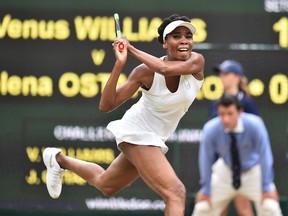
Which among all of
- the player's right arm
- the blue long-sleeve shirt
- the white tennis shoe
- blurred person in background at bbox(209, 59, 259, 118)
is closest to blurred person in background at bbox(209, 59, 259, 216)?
blurred person in background at bbox(209, 59, 259, 118)

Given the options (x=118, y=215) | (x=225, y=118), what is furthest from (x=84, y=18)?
(x=225, y=118)

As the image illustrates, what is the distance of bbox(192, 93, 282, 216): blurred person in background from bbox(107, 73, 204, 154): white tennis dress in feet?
4.00

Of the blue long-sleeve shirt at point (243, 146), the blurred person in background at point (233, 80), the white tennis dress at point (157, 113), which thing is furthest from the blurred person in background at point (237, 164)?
the white tennis dress at point (157, 113)

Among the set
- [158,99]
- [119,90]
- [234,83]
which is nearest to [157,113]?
[158,99]

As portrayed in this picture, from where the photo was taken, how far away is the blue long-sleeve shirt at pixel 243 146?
745 cm

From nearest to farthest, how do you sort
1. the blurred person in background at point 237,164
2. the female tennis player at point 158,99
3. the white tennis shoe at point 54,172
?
the blurred person in background at point 237,164, the female tennis player at point 158,99, the white tennis shoe at point 54,172

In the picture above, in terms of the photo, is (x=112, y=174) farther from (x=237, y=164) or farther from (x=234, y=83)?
(x=234, y=83)

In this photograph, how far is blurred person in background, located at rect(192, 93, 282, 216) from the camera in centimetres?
743

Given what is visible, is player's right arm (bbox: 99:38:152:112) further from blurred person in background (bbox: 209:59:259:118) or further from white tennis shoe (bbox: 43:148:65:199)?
blurred person in background (bbox: 209:59:259:118)

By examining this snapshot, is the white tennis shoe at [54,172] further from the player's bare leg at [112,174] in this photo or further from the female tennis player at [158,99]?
the female tennis player at [158,99]

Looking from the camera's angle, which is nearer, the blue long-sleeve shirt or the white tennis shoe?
the blue long-sleeve shirt

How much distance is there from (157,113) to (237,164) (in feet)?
4.96

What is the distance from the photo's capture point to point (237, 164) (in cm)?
748

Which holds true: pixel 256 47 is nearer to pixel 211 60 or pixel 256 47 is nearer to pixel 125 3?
pixel 211 60
